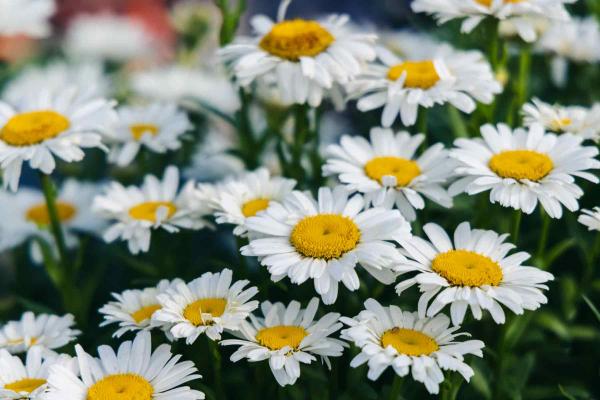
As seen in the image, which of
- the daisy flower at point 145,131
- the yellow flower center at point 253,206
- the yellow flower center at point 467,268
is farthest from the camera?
the daisy flower at point 145,131

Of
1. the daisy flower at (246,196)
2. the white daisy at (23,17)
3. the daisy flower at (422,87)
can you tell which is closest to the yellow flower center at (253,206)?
the daisy flower at (246,196)

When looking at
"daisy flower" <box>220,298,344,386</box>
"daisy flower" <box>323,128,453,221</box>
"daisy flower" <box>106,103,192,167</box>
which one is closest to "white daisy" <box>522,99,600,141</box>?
"daisy flower" <box>323,128,453,221</box>

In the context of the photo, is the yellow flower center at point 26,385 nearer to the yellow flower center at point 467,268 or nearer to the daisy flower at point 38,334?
the daisy flower at point 38,334

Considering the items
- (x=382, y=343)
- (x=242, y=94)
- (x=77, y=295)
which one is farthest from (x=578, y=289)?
(x=77, y=295)

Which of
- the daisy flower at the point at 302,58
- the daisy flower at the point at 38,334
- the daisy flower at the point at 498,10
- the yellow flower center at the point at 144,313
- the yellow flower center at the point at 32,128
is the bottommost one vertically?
the daisy flower at the point at 38,334

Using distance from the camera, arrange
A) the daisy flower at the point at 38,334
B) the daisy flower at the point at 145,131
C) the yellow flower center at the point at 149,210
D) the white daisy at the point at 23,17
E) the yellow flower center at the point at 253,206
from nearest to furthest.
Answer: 1. the daisy flower at the point at 38,334
2. the yellow flower center at the point at 253,206
3. the yellow flower center at the point at 149,210
4. the daisy flower at the point at 145,131
5. the white daisy at the point at 23,17
